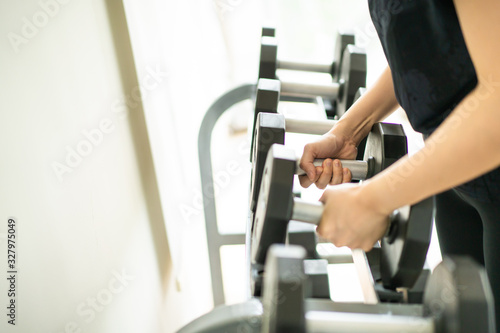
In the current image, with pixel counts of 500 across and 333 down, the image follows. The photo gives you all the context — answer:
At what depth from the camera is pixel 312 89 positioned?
1.21 metres

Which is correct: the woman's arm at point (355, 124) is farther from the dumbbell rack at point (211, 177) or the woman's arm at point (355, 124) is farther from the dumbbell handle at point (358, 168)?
the dumbbell rack at point (211, 177)

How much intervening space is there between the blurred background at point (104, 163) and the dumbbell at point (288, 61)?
0.33 meters

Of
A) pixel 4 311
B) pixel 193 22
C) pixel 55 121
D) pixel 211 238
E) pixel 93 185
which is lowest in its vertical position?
pixel 211 238

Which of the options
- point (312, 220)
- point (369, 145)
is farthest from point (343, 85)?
point (312, 220)

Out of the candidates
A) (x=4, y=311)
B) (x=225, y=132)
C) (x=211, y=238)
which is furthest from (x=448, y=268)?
(x=225, y=132)

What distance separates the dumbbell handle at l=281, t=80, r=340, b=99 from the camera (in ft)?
3.96

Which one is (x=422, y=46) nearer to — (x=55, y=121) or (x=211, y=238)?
(x=55, y=121)

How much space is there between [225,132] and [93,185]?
76.3 inches

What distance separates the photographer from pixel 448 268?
1.76 ft

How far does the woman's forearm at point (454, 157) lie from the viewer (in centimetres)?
57

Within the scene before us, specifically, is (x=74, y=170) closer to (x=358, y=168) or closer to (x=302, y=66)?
(x=358, y=168)

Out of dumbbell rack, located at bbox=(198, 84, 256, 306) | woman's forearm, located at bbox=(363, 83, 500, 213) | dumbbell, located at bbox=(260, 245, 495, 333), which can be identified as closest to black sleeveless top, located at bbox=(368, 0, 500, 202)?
woman's forearm, located at bbox=(363, 83, 500, 213)

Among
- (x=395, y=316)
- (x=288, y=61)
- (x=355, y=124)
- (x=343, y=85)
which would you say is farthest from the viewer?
(x=288, y=61)

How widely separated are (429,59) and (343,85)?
0.47 m
